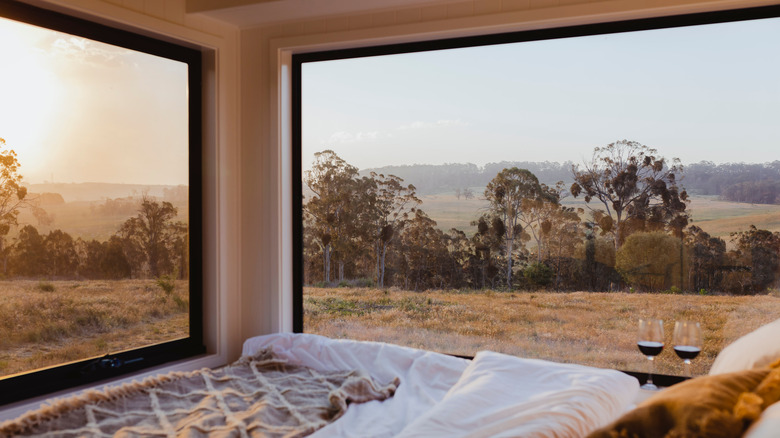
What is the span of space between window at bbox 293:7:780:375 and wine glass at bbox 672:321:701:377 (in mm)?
529

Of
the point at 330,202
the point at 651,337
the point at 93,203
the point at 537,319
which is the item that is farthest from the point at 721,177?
the point at 93,203

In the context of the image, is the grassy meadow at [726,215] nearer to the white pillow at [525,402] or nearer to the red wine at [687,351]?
the red wine at [687,351]

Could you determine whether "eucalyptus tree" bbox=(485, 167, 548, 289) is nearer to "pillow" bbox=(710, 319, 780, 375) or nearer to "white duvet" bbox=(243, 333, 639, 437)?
"white duvet" bbox=(243, 333, 639, 437)

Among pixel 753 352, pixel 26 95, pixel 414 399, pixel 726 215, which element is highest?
pixel 26 95

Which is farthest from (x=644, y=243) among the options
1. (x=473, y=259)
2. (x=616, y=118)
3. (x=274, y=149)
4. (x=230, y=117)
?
(x=230, y=117)

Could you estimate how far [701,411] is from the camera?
980 millimetres

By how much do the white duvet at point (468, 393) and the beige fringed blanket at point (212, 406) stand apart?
3.9 inches

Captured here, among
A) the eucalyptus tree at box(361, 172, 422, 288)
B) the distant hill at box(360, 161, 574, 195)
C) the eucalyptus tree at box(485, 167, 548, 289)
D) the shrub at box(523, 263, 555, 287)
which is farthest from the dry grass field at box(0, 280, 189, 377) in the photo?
the shrub at box(523, 263, 555, 287)

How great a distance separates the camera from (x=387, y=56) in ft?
11.2

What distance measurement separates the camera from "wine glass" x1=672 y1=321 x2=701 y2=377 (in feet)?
7.28

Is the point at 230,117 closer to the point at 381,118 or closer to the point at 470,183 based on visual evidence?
the point at 381,118

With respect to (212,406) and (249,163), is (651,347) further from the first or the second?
(249,163)

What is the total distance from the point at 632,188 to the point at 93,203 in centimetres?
251

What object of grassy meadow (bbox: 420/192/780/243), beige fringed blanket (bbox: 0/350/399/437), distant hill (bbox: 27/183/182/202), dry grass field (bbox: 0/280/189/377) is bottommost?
beige fringed blanket (bbox: 0/350/399/437)
